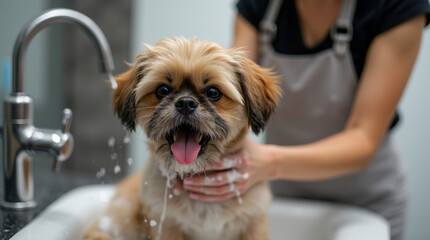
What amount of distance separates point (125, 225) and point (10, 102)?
0.45m

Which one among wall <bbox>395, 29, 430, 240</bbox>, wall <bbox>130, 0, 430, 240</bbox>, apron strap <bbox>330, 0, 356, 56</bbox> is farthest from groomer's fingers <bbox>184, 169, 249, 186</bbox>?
wall <bbox>395, 29, 430, 240</bbox>

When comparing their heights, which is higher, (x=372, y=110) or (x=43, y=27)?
(x=43, y=27)

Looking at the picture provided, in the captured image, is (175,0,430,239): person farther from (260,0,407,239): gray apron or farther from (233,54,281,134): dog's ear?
(233,54,281,134): dog's ear

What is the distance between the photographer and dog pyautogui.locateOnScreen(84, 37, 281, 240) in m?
0.83

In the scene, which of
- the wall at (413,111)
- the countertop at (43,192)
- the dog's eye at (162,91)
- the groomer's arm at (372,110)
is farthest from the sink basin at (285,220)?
the wall at (413,111)

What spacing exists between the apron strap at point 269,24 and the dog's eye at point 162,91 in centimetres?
62

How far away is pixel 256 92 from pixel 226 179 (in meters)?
0.22

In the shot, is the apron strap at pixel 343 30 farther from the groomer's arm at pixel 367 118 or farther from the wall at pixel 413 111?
the wall at pixel 413 111

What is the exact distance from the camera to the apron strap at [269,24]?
53.8 inches

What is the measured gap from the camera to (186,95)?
827mm

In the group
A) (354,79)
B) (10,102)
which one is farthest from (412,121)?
(10,102)

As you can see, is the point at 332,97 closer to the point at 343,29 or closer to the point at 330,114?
the point at 330,114

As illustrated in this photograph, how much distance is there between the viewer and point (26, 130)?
107cm

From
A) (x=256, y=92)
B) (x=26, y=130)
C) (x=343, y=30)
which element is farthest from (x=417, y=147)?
(x=26, y=130)
